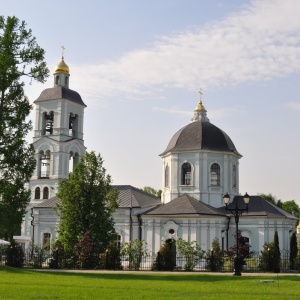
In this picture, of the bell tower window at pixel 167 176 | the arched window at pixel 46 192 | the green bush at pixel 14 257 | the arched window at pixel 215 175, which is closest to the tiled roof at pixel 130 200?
the bell tower window at pixel 167 176

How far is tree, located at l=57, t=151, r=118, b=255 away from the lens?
33750mm

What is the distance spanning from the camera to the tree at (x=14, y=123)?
26781 mm

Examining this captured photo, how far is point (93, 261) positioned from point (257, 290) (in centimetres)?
1674

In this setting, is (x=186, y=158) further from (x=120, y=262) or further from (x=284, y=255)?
(x=120, y=262)

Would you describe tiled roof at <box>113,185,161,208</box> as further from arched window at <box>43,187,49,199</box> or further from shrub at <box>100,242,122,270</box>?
shrub at <box>100,242,122,270</box>

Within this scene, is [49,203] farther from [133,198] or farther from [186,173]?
[186,173]

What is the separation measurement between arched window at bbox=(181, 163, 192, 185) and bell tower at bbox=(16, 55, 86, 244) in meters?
11.8

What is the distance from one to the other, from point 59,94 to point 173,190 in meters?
14.9

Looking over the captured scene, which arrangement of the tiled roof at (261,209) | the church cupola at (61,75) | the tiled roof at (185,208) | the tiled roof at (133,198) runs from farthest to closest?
1. the church cupola at (61,75)
2. the tiled roof at (133,198)
3. the tiled roof at (261,209)
4. the tiled roof at (185,208)

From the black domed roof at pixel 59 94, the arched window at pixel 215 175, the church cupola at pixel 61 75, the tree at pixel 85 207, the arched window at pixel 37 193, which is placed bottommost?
the tree at pixel 85 207

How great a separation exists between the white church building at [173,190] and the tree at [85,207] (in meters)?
7.92

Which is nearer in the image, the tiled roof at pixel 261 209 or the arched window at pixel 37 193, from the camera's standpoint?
the tiled roof at pixel 261 209

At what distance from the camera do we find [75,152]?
50.9 meters

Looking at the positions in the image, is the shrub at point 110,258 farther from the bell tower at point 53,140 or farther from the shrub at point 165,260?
the bell tower at point 53,140
